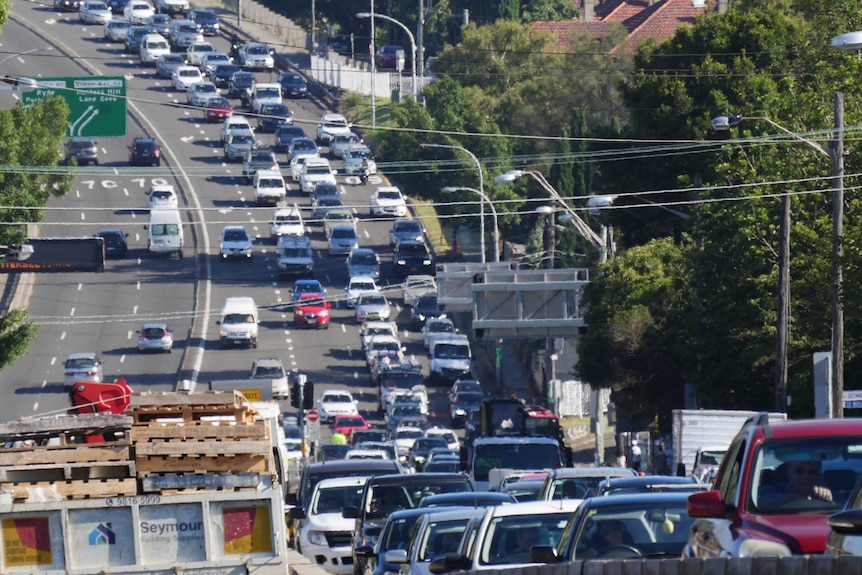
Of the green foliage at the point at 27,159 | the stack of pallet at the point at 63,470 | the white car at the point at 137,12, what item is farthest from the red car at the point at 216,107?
the stack of pallet at the point at 63,470

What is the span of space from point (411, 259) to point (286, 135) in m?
18.9

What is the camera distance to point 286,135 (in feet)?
311

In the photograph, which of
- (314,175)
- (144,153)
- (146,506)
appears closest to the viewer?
(146,506)

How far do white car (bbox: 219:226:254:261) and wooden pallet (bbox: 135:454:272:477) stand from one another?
63.6 metres

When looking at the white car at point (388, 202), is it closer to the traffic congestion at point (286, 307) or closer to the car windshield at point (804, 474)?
the traffic congestion at point (286, 307)

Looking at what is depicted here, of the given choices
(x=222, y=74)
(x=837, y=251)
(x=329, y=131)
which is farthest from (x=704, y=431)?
(x=222, y=74)

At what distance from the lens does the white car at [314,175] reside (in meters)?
86.6

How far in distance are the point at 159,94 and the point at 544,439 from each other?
232 ft

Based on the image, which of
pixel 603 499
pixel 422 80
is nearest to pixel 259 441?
pixel 603 499

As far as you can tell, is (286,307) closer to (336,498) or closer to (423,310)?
(423,310)

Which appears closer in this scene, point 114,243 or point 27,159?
point 27,159

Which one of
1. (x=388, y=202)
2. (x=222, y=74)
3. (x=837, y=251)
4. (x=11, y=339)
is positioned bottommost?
(x=11, y=339)

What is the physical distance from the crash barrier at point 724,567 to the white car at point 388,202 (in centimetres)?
7523

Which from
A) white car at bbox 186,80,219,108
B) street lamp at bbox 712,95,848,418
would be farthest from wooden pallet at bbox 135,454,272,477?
white car at bbox 186,80,219,108
